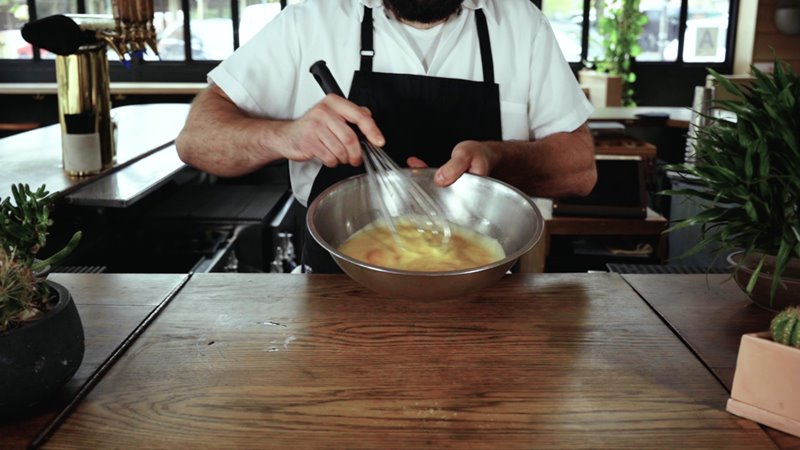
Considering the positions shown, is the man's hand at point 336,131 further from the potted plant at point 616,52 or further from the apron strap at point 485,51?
the potted plant at point 616,52

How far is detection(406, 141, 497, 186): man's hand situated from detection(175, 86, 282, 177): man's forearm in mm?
389

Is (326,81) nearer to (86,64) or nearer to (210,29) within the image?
(86,64)

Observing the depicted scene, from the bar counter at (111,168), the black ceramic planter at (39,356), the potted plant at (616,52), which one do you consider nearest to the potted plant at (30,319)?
the black ceramic planter at (39,356)

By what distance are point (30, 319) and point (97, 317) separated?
13.2 inches

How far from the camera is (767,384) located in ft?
3.08

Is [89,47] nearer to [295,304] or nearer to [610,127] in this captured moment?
[295,304]

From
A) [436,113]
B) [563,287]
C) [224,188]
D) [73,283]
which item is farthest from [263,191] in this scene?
[563,287]

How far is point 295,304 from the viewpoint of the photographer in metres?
1.28

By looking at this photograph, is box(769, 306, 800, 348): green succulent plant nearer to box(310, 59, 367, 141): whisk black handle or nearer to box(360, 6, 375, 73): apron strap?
box(310, 59, 367, 141): whisk black handle

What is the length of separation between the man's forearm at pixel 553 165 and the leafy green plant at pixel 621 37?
549 cm

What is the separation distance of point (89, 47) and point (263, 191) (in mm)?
1109

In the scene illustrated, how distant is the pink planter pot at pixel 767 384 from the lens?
0.91 metres

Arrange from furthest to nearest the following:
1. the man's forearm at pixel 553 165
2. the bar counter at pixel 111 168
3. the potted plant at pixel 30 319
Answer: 1. the bar counter at pixel 111 168
2. the man's forearm at pixel 553 165
3. the potted plant at pixel 30 319

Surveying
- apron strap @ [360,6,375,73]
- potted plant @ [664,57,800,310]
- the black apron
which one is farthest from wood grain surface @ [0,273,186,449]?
potted plant @ [664,57,800,310]
